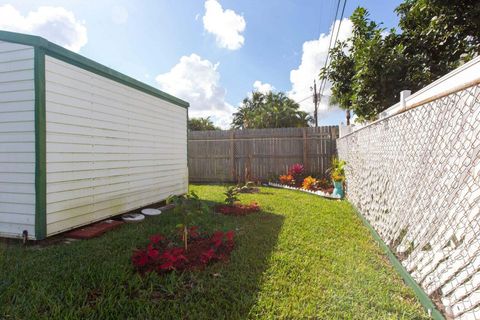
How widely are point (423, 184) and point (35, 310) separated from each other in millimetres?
2947

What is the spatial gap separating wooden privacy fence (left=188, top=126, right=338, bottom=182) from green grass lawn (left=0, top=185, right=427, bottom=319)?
5.12 metres

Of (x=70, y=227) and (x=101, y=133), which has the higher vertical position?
(x=101, y=133)

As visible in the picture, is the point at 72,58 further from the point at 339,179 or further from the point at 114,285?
the point at 339,179

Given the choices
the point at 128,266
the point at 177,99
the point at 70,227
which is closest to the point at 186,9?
the point at 177,99

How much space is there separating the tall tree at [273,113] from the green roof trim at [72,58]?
57.2ft

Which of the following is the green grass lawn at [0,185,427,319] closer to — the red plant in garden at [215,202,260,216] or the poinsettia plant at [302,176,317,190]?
the red plant in garden at [215,202,260,216]

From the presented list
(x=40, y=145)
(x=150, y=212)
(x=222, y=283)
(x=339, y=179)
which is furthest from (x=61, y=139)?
(x=339, y=179)

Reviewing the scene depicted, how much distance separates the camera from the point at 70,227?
329 cm

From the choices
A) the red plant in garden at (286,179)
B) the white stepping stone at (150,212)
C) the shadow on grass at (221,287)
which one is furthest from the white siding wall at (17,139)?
the red plant in garden at (286,179)

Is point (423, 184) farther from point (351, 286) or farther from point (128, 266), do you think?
point (128, 266)

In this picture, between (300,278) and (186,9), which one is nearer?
(300,278)

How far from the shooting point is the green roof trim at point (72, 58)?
284cm

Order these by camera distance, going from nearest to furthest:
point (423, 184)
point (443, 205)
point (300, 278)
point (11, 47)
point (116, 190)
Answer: point (443, 205) → point (423, 184) → point (300, 278) → point (11, 47) → point (116, 190)

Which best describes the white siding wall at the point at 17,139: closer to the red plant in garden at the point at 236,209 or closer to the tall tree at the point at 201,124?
the red plant in garden at the point at 236,209
